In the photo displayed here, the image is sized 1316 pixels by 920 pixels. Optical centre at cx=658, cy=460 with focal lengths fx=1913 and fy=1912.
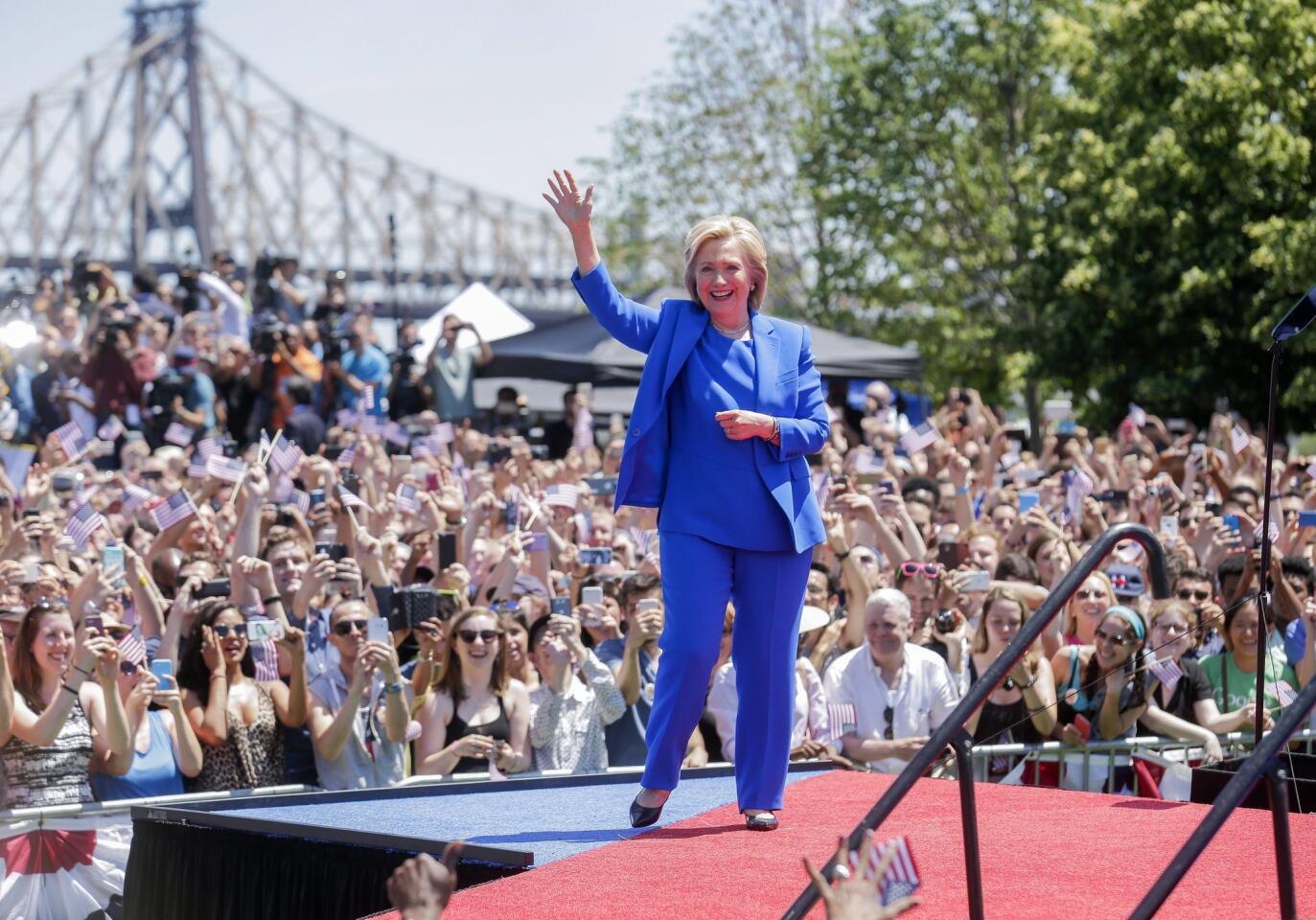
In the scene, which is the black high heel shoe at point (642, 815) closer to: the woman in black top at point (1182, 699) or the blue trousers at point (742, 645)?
the blue trousers at point (742, 645)

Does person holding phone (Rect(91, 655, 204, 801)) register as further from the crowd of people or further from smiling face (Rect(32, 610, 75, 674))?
smiling face (Rect(32, 610, 75, 674))

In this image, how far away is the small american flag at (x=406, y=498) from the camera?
10453mm

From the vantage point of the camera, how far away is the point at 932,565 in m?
8.52

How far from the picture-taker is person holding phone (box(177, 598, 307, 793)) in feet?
23.3

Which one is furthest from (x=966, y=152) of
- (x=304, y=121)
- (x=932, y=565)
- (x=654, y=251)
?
(x=304, y=121)

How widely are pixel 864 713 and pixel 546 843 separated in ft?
7.87

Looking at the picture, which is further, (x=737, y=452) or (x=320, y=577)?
(x=320, y=577)

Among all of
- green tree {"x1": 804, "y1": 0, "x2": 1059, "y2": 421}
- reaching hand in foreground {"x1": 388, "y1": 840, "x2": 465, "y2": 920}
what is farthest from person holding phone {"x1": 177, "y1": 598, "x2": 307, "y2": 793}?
green tree {"x1": 804, "y1": 0, "x2": 1059, "y2": 421}

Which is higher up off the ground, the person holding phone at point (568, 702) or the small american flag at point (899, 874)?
the small american flag at point (899, 874)

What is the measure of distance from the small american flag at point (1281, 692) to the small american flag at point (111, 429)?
9.25 meters

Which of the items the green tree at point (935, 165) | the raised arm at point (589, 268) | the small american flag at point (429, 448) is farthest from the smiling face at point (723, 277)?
the green tree at point (935, 165)

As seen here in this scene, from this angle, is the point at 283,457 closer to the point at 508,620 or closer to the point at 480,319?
the point at 508,620

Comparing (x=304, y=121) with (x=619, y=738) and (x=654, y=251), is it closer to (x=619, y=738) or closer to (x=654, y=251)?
(x=654, y=251)

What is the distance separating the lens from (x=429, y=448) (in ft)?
42.0
